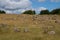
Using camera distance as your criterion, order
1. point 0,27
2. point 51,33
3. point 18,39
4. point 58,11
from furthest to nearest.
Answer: point 58,11 < point 0,27 < point 51,33 < point 18,39

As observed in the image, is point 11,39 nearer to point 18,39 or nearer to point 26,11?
point 18,39

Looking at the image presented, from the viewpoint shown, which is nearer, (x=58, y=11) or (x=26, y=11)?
(x=58, y=11)

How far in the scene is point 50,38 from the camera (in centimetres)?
2219

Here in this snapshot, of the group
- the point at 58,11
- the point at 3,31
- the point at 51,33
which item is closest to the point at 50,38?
the point at 51,33

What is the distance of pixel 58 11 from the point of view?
67.6m

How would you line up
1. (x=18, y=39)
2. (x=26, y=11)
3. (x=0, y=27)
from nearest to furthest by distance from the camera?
(x=18, y=39) < (x=0, y=27) < (x=26, y=11)

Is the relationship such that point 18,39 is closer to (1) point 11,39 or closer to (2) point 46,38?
(1) point 11,39

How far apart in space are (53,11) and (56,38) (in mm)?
47217

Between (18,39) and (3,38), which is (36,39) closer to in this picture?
(18,39)

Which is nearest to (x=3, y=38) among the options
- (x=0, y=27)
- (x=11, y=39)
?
(x=11, y=39)

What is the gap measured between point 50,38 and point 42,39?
1.02 meters

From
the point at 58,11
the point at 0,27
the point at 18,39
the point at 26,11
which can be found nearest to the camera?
the point at 18,39

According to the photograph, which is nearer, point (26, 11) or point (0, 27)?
point (0, 27)

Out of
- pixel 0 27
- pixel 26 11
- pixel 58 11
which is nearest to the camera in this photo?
pixel 0 27
